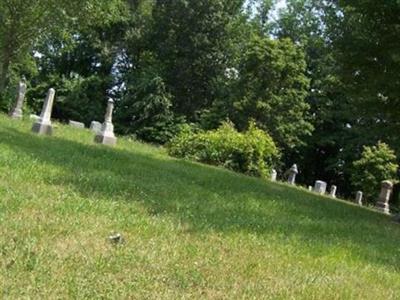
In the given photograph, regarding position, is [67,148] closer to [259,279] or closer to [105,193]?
[105,193]

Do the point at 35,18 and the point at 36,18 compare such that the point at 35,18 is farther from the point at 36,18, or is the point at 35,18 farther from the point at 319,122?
the point at 319,122

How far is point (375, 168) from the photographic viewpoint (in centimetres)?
3416

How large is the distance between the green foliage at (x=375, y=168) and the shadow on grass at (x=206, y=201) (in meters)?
21.5

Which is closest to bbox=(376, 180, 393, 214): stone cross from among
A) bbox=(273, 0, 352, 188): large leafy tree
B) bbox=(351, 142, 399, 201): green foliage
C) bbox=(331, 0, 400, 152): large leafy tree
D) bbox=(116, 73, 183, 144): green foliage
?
bbox=(351, 142, 399, 201): green foliage

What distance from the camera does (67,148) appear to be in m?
13.4

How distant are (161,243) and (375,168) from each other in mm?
30147

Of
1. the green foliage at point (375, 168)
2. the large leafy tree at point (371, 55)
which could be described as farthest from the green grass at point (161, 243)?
the green foliage at point (375, 168)

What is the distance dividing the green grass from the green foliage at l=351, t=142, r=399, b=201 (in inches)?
919

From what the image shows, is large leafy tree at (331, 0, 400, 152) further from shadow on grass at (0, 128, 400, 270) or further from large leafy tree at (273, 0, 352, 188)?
large leafy tree at (273, 0, 352, 188)

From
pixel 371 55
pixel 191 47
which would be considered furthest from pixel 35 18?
pixel 191 47

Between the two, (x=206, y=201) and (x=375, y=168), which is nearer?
(x=206, y=201)

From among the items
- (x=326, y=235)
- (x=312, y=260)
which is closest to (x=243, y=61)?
(x=326, y=235)

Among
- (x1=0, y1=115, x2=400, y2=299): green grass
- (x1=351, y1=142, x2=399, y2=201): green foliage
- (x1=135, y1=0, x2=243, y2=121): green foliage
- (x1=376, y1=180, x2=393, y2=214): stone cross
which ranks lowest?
(x1=0, y1=115, x2=400, y2=299): green grass

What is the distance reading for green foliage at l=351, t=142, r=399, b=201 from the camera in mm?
33812
